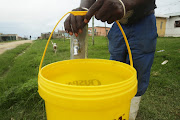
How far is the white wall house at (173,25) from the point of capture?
46.9ft

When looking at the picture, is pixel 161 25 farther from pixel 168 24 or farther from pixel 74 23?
pixel 74 23

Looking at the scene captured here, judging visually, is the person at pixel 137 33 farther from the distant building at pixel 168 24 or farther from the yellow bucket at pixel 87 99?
the distant building at pixel 168 24

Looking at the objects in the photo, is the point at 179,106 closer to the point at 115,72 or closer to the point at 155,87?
the point at 155,87

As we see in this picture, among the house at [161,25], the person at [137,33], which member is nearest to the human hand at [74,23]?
the person at [137,33]

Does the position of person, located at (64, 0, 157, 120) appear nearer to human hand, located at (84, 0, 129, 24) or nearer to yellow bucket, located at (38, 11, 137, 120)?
human hand, located at (84, 0, 129, 24)

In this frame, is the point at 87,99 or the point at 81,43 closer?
the point at 87,99

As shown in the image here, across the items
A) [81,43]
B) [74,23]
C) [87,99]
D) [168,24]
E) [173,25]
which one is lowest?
[87,99]

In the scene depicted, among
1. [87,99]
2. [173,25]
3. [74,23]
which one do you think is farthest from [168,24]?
[87,99]

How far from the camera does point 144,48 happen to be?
1001 mm

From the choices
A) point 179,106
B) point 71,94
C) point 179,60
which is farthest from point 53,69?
point 179,60

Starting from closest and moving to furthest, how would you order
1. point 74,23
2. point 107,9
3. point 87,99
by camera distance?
point 87,99 < point 107,9 < point 74,23

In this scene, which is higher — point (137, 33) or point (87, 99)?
point (137, 33)

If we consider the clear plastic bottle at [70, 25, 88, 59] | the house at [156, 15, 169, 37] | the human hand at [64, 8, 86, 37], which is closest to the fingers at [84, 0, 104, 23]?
the human hand at [64, 8, 86, 37]

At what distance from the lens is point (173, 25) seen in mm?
14891
